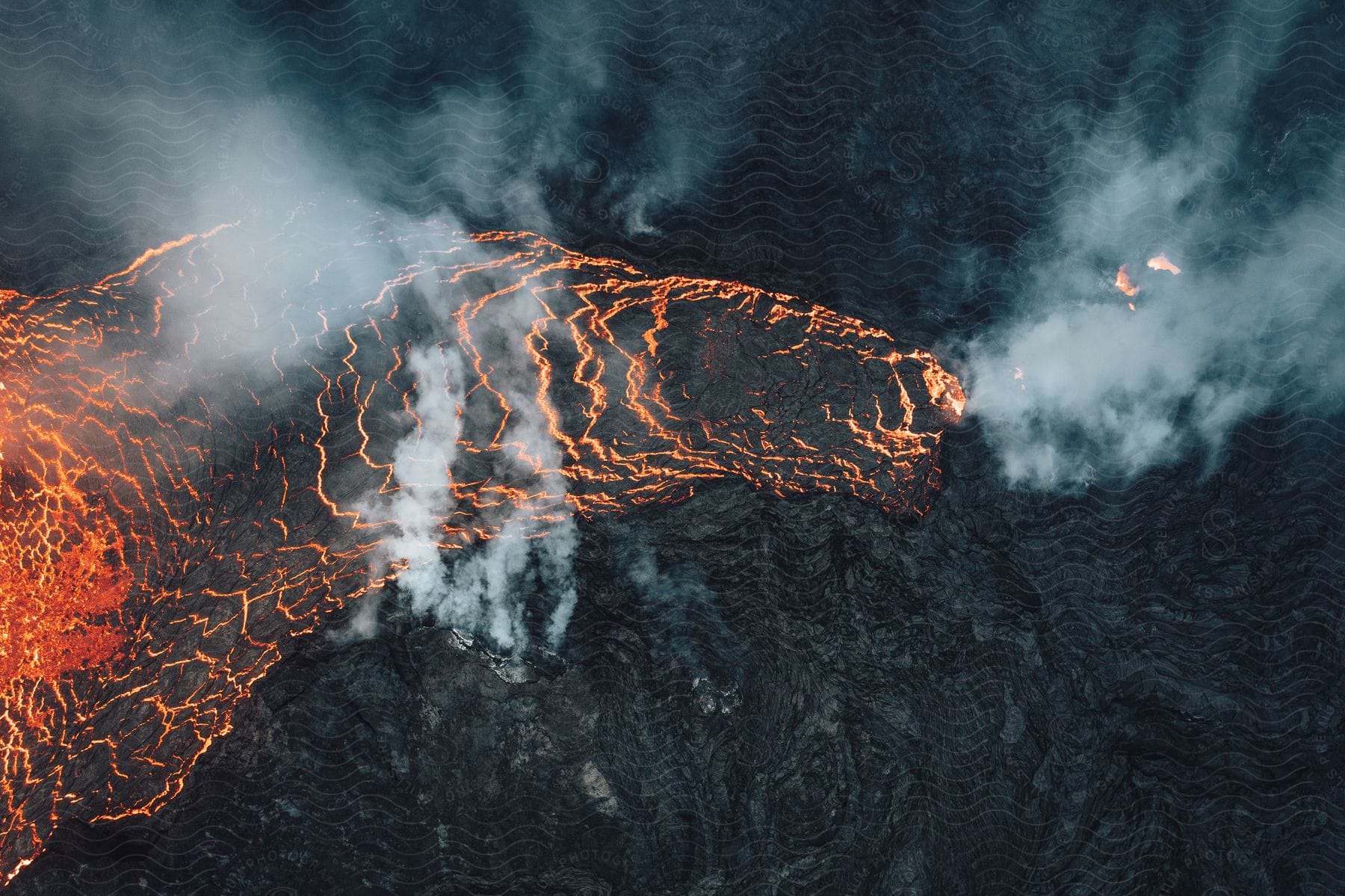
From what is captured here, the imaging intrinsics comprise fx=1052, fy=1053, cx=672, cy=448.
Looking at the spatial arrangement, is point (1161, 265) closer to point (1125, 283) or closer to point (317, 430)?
point (1125, 283)

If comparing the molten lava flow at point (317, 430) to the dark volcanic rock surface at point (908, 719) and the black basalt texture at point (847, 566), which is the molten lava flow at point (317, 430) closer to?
the black basalt texture at point (847, 566)

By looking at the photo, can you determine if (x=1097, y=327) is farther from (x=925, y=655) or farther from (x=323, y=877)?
(x=323, y=877)

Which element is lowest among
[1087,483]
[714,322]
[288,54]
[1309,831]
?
[1309,831]

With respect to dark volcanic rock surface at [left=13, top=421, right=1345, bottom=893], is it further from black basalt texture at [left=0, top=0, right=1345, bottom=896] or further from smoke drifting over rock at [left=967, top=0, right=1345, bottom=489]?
smoke drifting over rock at [left=967, top=0, right=1345, bottom=489]

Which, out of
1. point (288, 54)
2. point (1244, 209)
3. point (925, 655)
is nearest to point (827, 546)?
point (925, 655)

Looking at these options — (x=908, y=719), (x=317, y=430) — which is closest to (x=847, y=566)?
(x=908, y=719)

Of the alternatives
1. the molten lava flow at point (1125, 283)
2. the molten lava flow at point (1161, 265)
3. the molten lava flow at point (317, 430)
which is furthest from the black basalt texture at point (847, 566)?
the molten lava flow at point (1125, 283)

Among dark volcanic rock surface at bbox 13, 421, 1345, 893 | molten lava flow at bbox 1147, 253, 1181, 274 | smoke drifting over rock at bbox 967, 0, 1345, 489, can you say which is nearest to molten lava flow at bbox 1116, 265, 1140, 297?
smoke drifting over rock at bbox 967, 0, 1345, 489
